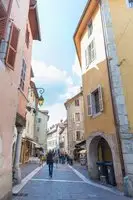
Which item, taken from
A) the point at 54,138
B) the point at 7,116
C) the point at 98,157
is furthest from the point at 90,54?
the point at 54,138

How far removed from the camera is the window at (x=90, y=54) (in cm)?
1369

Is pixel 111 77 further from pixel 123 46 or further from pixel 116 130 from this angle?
pixel 116 130

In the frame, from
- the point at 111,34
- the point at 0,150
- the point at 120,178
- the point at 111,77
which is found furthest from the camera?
the point at 111,34

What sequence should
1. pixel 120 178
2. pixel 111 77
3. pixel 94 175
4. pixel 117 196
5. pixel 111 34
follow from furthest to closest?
1. pixel 94 175
2. pixel 111 34
3. pixel 111 77
4. pixel 120 178
5. pixel 117 196

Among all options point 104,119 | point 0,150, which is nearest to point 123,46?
point 104,119

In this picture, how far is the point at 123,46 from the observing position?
11.5m

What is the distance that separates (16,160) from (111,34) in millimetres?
9157

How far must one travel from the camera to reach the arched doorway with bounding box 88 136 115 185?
1188cm

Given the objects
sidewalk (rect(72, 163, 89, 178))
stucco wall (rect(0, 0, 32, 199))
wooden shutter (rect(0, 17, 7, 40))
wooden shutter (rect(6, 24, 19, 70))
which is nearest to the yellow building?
sidewalk (rect(72, 163, 89, 178))

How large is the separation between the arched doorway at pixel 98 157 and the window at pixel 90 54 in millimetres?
5359

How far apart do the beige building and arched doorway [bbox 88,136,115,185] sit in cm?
2646

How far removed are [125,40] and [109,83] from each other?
111 inches

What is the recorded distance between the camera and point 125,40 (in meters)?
11.6

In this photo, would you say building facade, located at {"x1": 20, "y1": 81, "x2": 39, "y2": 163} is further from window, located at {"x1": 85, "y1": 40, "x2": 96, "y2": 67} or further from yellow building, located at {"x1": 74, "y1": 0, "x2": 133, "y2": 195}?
yellow building, located at {"x1": 74, "y1": 0, "x2": 133, "y2": 195}
